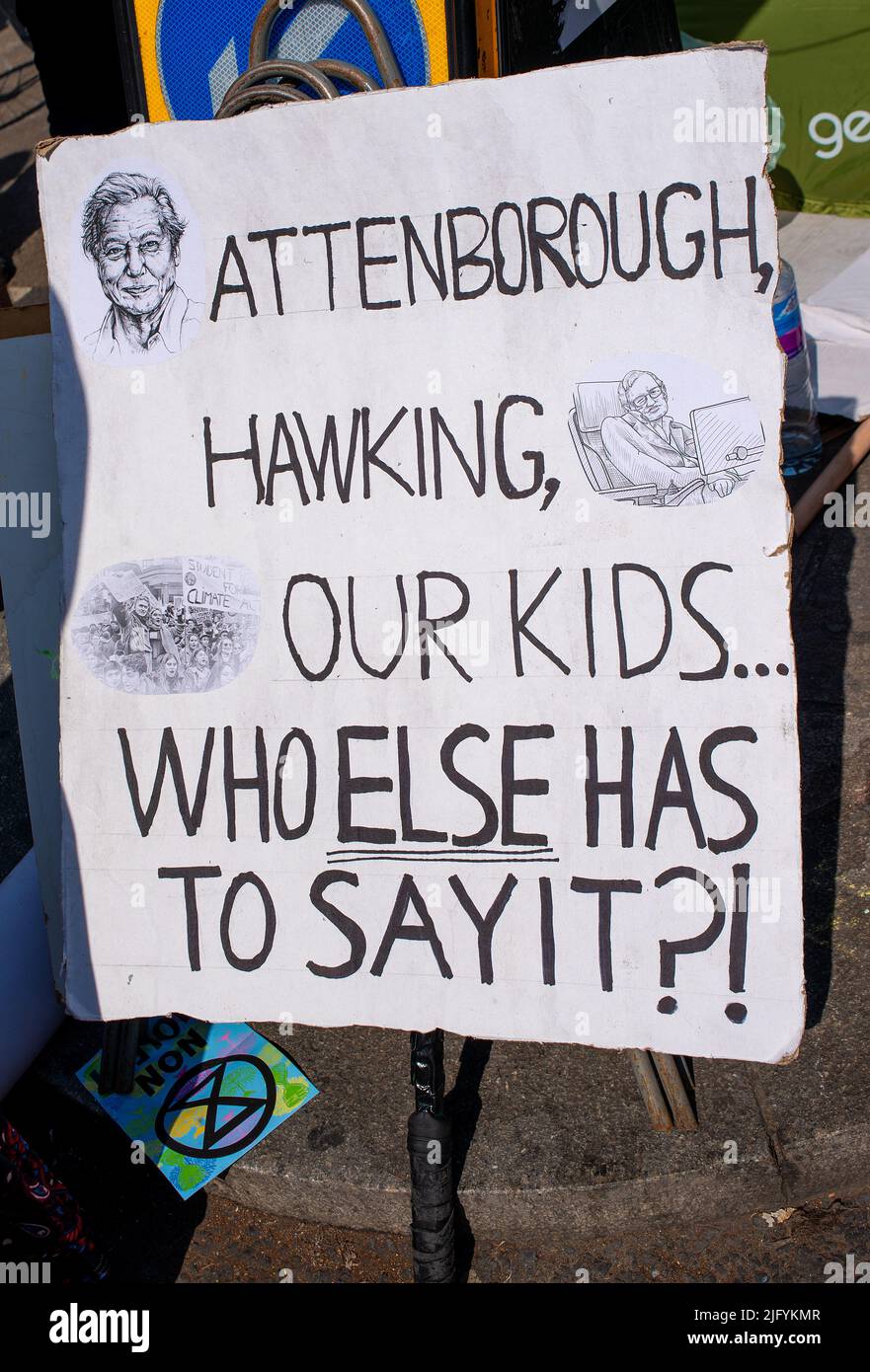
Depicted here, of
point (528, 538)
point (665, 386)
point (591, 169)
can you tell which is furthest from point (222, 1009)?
point (591, 169)

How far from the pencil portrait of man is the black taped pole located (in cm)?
117

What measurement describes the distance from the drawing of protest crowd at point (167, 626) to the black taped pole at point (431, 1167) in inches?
27.6

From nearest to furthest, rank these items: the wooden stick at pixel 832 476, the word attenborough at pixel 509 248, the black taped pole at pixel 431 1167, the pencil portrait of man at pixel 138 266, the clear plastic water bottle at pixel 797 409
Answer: the word attenborough at pixel 509 248, the pencil portrait of man at pixel 138 266, the black taped pole at pixel 431 1167, the wooden stick at pixel 832 476, the clear plastic water bottle at pixel 797 409

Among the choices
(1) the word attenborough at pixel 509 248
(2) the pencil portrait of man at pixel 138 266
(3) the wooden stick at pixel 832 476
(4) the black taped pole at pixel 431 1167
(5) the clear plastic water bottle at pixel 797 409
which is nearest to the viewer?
(1) the word attenborough at pixel 509 248

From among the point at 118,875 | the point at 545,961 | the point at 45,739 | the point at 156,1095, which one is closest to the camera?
the point at 545,961

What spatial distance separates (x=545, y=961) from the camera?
159 cm

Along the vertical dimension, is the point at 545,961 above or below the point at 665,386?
below

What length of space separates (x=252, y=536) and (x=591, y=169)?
696 mm

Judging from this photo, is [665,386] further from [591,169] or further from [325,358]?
[325,358]

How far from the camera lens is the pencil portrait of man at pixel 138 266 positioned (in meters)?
1.61
